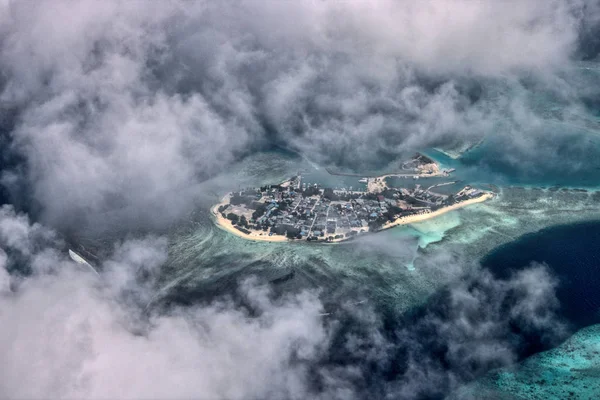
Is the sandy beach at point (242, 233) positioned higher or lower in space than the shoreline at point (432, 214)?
higher

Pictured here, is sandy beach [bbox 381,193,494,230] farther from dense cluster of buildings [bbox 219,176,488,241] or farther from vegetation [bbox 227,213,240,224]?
vegetation [bbox 227,213,240,224]

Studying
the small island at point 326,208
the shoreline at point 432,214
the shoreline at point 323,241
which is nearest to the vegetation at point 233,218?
the small island at point 326,208

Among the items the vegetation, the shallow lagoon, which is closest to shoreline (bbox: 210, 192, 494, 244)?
the vegetation

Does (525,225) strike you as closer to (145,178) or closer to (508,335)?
(508,335)

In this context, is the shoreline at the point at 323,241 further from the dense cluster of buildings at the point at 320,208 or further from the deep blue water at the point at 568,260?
the deep blue water at the point at 568,260

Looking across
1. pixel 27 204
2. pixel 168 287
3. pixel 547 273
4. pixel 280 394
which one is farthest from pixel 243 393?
pixel 27 204

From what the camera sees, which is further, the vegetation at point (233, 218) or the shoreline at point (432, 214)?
the vegetation at point (233, 218)
